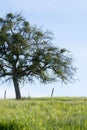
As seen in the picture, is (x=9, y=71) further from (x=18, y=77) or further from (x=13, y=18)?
(x=13, y=18)

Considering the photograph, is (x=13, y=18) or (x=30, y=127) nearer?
(x=30, y=127)

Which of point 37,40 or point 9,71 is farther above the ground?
point 37,40

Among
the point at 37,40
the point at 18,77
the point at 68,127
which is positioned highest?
the point at 37,40

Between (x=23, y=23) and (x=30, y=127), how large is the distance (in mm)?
48444

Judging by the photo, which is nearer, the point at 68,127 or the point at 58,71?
the point at 68,127

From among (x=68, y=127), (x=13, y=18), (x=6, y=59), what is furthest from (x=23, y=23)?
(x=68, y=127)

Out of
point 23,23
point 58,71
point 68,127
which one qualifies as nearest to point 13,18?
point 23,23

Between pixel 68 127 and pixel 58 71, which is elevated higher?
pixel 58 71

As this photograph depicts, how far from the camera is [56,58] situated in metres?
56.1

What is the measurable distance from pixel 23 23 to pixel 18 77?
6.72 m

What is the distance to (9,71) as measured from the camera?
186 ft

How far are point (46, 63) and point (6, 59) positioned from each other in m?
4.58

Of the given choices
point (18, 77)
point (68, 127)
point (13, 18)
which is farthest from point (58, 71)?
point (68, 127)

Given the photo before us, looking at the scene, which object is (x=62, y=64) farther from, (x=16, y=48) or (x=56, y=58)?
(x=16, y=48)
